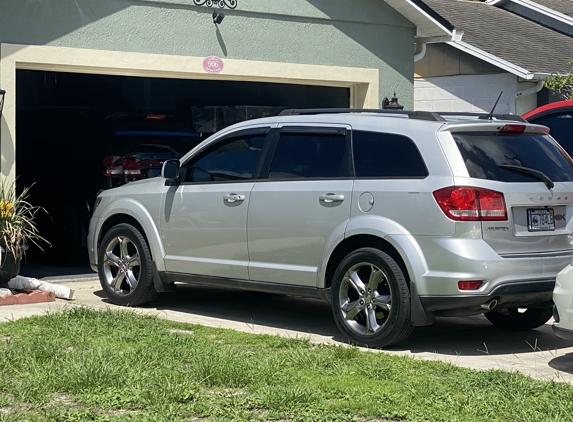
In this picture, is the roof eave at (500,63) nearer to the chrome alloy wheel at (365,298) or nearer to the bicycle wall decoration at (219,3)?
the bicycle wall decoration at (219,3)

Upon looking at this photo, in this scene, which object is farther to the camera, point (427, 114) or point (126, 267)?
point (126, 267)

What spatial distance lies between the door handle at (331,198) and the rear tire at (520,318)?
1.90m

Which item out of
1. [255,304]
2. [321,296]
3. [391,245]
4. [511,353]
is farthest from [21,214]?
[511,353]

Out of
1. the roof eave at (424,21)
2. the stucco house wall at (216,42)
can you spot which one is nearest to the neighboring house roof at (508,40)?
the roof eave at (424,21)

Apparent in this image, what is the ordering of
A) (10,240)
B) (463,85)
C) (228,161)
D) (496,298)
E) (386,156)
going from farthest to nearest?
(463,85), (10,240), (228,161), (386,156), (496,298)

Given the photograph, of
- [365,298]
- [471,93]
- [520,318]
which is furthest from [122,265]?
[471,93]

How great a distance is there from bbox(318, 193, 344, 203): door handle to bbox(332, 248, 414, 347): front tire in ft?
1.54

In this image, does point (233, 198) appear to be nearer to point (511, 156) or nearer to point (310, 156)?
point (310, 156)

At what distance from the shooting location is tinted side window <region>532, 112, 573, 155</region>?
10391 mm

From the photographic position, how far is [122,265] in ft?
33.1

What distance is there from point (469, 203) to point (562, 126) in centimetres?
341

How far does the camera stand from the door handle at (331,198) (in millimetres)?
8188

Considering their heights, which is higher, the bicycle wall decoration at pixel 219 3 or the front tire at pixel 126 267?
the bicycle wall decoration at pixel 219 3

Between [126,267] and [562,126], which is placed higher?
[562,126]
